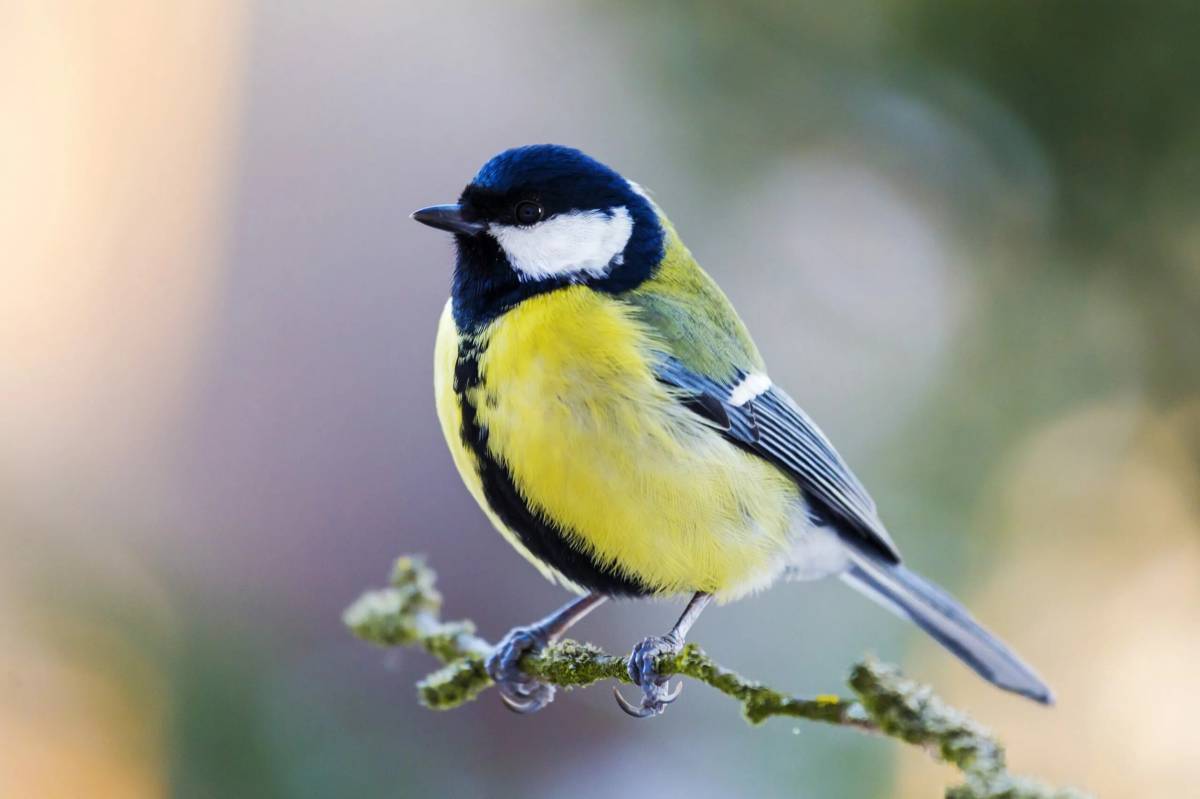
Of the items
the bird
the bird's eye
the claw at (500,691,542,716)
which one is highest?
the bird's eye

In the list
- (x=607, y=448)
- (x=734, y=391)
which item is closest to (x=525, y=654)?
(x=607, y=448)

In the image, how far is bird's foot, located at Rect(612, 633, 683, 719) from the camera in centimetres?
110

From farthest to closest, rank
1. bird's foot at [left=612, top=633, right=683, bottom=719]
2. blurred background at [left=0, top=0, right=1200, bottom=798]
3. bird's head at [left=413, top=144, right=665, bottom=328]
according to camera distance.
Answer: blurred background at [left=0, top=0, right=1200, bottom=798]
bird's head at [left=413, top=144, right=665, bottom=328]
bird's foot at [left=612, top=633, right=683, bottom=719]

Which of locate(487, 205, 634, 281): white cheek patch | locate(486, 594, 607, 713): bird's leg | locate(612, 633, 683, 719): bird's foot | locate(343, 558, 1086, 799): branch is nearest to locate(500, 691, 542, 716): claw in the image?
locate(486, 594, 607, 713): bird's leg

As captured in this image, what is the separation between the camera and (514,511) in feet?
3.95

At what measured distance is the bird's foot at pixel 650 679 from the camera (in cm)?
110

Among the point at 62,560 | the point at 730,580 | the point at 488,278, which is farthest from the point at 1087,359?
the point at 62,560

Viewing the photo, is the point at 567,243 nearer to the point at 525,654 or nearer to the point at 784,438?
the point at 784,438

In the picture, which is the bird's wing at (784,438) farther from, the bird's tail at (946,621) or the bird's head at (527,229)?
the bird's head at (527,229)

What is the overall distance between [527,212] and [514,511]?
362 mm

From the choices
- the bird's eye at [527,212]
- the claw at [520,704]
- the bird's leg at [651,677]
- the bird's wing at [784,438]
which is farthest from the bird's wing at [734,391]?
the claw at [520,704]

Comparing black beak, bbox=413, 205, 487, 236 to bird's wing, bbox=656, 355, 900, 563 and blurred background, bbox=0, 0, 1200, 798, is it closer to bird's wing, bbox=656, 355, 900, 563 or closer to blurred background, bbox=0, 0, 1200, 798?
bird's wing, bbox=656, 355, 900, 563

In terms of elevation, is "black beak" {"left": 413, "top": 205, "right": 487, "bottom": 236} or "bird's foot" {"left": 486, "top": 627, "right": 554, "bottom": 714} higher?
"black beak" {"left": 413, "top": 205, "right": 487, "bottom": 236}

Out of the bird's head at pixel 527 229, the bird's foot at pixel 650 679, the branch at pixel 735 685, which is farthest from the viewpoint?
the bird's head at pixel 527 229
